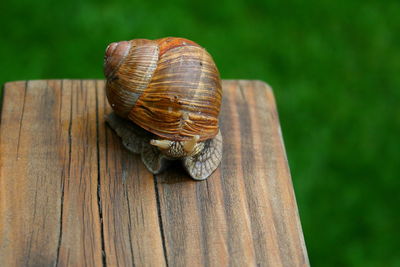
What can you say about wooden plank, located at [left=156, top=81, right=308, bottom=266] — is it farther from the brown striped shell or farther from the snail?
the brown striped shell

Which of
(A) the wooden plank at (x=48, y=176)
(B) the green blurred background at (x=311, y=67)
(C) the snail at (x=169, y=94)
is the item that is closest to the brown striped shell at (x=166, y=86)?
(C) the snail at (x=169, y=94)

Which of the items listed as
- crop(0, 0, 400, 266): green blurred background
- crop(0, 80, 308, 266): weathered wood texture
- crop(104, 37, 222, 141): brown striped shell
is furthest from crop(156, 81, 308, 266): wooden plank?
crop(0, 0, 400, 266): green blurred background

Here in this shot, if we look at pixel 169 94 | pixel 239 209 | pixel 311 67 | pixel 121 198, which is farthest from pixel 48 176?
pixel 311 67

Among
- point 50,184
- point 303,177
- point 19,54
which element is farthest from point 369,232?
point 19,54

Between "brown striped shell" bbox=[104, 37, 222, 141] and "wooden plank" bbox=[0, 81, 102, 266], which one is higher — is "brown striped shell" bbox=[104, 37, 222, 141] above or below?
above

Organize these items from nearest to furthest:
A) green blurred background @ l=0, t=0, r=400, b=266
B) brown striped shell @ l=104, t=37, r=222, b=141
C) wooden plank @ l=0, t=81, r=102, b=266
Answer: wooden plank @ l=0, t=81, r=102, b=266, brown striped shell @ l=104, t=37, r=222, b=141, green blurred background @ l=0, t=0, r=400, b=266

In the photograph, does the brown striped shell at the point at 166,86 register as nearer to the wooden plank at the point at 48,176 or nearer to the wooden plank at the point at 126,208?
the wooden plank at the point at 126,208

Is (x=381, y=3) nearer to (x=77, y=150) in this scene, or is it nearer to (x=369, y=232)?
(x=369, y=232)
